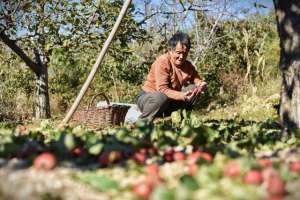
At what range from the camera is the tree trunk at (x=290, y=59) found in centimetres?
370

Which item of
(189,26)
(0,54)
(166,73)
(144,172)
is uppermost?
(189,26)

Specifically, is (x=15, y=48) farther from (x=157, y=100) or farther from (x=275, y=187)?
(x=275, y=187)

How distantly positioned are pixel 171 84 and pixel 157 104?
11.4 inches

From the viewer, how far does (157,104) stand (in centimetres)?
509

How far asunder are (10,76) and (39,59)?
11.4ft

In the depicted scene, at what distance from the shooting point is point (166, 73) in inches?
199

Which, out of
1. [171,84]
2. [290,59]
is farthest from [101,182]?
[171,84]

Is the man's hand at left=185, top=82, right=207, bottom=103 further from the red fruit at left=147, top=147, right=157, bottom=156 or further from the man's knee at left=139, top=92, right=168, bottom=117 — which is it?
the red fruit at left=147, top=147, right=157, bottom=156

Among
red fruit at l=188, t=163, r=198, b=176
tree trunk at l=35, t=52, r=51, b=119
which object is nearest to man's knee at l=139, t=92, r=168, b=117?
red fruit at l=188, t=163, r=198, b=176

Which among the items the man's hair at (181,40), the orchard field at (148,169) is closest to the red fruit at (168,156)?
the orchard field at (148,169)

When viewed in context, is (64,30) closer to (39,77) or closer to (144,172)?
(39,77)

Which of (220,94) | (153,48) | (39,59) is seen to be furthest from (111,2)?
(220,94)

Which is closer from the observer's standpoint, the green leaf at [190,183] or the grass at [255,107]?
the green leaf at [190,183]

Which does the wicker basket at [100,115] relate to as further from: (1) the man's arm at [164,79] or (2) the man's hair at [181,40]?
(2) the man's hair at [181,40]
